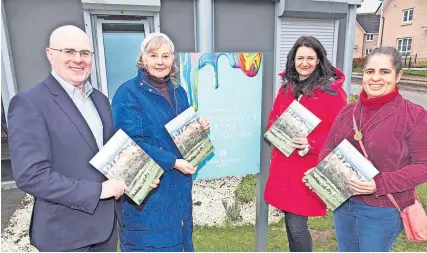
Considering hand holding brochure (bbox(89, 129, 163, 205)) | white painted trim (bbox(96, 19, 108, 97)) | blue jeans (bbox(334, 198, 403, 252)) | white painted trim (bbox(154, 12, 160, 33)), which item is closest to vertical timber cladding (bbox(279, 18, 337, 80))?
white painted trim (bbox(154, 12, 160, 33))

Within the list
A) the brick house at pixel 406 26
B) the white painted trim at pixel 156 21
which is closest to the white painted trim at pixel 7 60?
the white painted trim at pixel 156 21

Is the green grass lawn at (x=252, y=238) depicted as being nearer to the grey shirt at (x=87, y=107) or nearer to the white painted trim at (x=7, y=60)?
the grey shirt at (x=87, y=107)

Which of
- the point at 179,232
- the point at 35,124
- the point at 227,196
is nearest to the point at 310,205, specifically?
the point at 179,232

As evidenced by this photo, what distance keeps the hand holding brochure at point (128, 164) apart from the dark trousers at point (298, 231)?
1.19 meters

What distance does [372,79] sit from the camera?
176 centimetres

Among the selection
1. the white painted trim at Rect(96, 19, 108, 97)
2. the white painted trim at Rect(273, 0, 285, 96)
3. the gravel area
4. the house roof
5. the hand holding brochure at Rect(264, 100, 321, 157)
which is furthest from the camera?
the house roof

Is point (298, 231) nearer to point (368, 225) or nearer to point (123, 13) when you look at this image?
point (368, 225)

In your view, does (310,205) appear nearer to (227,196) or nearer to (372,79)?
(372,79)

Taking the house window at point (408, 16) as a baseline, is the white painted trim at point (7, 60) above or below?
below

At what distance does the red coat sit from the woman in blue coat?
28.7 inches

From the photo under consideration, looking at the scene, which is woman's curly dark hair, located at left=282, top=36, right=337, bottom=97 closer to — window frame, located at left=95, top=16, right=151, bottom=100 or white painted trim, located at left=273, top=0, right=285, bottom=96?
window frame, located at left=95, top=16, right=151, bottom=100

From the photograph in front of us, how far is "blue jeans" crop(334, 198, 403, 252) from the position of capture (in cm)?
182

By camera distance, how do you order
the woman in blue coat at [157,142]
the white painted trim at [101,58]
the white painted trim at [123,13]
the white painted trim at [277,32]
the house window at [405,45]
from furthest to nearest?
1. the house window at [405,45]
2. the white painted trim at [277,32]
3. the white painted trim at [101,58]
4. the white painted trim at [123,13]
5. the woman in blue coat at [157,142]

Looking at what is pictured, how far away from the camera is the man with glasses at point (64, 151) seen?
4.80 feet
